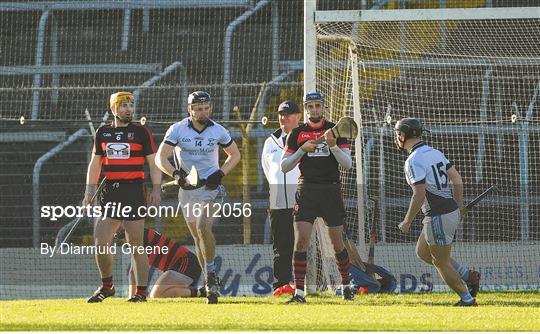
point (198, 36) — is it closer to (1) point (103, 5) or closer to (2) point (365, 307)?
(1) point (103, 5)

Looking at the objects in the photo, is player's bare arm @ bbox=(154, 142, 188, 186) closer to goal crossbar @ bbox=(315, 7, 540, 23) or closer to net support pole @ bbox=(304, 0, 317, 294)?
net support pole @ bbox=(304, 0, 317, 294)

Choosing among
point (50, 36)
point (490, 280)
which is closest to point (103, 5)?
point (50, 36)

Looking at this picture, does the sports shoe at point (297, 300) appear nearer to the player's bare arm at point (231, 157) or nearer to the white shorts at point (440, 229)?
the white shorts at point (440, 229)

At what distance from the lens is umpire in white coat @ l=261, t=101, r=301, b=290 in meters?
12.1

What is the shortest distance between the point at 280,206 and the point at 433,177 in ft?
8.24

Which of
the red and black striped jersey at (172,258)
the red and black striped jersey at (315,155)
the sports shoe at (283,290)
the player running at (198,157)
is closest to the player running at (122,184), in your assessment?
the player running at (198,157)

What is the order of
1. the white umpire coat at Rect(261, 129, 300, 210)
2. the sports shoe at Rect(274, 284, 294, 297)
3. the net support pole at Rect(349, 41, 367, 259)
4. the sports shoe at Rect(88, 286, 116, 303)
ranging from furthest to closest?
the net support pole at Rect(349, 41, 367, 259), the white umpire coat at Rect(261, 129, 300, 210), the sports shoe at Rect(274, 284, 294, 297), the sports shoe at Rect(88, 286, 116, 303)

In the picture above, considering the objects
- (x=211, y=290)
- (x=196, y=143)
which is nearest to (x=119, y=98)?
(x=196, y=143)

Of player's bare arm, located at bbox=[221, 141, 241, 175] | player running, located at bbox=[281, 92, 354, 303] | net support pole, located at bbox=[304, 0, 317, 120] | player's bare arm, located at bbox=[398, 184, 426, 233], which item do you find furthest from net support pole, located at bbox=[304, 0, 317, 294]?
player's bare arm, located at bbox=[398, 184, 426, 233]

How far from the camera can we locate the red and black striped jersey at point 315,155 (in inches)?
412

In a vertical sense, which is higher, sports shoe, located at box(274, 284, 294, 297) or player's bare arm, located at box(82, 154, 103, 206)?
player's bare arm, located at box(82, 154, 103, 206)

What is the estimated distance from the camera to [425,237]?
10.1m

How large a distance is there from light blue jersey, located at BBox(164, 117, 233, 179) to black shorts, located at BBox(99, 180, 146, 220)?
1.82ft

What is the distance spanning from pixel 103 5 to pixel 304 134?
10.4 meters
